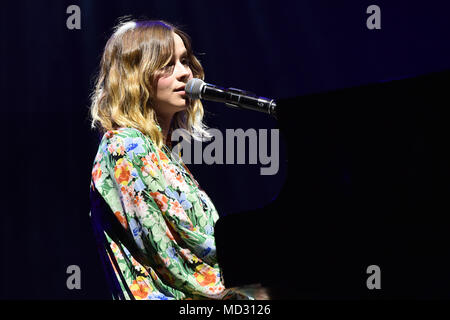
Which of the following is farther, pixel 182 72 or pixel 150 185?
pixel 182 72

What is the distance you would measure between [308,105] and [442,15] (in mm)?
1501

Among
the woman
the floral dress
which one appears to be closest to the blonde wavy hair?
the woman

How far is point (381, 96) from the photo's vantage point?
1.15m

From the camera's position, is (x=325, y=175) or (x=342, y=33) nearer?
(x=325, y=175)

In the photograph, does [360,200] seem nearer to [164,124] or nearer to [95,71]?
[164,124]

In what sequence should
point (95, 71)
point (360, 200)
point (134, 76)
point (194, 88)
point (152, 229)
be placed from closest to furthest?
1. point (360, 200)
2. point (152, 229)
3. point (194, 88)
4. point (134, 76)
5. point (95, 71)

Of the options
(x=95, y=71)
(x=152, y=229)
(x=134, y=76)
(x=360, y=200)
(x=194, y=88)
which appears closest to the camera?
(x=360, y=200)

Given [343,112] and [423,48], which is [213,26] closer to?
[423,48]

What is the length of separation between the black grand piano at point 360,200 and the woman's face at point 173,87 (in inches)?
19.9

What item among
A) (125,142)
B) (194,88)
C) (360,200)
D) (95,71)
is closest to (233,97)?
(194,88)

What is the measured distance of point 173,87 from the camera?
5.44 ft

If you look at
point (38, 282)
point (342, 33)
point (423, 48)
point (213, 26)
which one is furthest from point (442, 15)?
point (38, 282)

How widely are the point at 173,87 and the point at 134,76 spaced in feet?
0.38

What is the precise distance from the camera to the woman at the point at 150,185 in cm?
138
